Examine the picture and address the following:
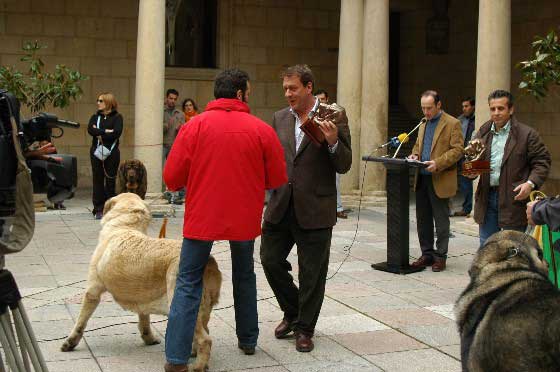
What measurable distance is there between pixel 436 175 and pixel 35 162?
5.99 m

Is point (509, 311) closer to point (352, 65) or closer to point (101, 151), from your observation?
point (101, 151)

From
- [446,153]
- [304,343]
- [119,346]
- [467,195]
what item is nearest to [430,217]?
[446,153]

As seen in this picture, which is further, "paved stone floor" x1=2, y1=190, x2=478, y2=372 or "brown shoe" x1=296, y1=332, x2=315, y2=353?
"brown shoe" x1=296, y1=332, x2=315, y2=353

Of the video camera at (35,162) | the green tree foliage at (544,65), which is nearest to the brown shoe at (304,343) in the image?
the video camera at (35,162)

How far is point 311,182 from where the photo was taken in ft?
20.3

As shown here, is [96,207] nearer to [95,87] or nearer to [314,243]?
[95,87]

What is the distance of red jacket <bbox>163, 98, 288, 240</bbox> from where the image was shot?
17.5ft

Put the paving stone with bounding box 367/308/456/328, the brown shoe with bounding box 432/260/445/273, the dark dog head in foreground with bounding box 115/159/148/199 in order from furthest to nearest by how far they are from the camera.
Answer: the brown shoe with bounding box 432/260/445/273, the paving stone with bounding box 367/308/456/328, the dark dog head in foreground with bounding box 115/159/148/199

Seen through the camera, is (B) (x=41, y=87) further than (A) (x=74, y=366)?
Yes

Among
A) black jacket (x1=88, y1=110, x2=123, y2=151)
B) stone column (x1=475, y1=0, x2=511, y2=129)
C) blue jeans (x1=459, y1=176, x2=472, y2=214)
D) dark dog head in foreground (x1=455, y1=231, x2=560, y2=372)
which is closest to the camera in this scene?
dark dog head in foreground (x1=455, y1=231, x2=560, y2=372)

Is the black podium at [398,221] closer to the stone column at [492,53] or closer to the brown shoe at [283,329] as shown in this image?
the brown shoe at [283,329]

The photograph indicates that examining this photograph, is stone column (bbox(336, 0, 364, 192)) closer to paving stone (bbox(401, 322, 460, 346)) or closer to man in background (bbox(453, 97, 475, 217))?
man in background (bbox(453, 97, 475, 217))

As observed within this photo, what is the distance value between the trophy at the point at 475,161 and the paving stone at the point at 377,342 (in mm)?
1574

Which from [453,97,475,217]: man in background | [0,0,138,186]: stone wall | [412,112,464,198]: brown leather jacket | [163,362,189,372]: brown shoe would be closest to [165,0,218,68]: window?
[0,0,138,186]: stone wall
